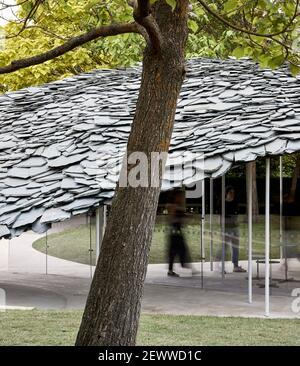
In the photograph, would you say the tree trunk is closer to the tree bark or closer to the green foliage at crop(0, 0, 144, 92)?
the tree bark

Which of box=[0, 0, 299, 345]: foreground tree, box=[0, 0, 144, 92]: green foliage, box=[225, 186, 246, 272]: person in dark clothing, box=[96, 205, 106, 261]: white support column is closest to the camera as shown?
box=[0, 0, 299, 345]: foreground tree

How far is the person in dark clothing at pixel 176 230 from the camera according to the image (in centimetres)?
1127

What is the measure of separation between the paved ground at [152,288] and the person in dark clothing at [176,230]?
0.94 feet

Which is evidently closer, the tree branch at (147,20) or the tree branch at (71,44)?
the tree branch at (147,20)

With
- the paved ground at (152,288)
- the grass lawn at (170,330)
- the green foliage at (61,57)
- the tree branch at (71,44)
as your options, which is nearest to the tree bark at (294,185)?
the paved ground at (152,288)

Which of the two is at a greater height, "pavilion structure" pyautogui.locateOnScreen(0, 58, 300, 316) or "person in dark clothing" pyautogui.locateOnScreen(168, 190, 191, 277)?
"pavilion structure" pyautogui.locateOnScreen(0, 58, 300, 316)

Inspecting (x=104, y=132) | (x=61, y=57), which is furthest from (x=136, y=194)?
(x=61, y=57)

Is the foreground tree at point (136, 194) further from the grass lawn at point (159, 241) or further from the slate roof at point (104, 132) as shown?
the grass lawn at point (159, 241)

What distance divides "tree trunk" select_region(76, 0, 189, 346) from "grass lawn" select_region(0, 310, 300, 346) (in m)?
2.89

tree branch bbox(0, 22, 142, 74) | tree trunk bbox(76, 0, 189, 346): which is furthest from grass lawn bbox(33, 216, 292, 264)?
tree branch bbox(0, 22, 142, 74)

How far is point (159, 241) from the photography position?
11.1 metres

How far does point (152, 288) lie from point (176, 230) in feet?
3.43

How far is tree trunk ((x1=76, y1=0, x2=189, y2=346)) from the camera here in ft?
14.7

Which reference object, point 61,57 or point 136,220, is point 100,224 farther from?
point 61,57
